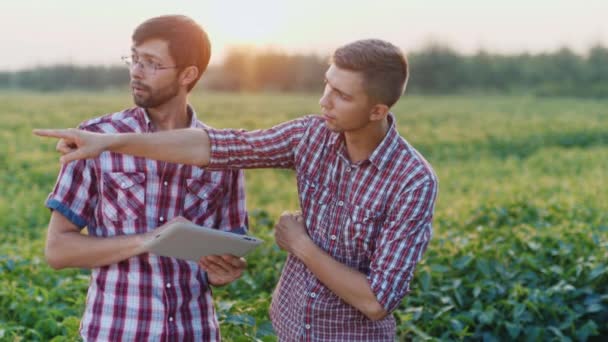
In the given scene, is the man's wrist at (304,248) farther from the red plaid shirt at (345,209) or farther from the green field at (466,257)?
the green field at (466,257)

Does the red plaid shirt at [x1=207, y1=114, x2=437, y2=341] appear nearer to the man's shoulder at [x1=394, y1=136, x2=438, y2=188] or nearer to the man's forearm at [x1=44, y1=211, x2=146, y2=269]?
the man's shoulder at [x1=394, y1=136, x2=438, y2=188]

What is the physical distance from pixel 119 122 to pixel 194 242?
54 centimetres

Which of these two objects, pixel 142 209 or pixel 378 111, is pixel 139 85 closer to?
pixel 142 209

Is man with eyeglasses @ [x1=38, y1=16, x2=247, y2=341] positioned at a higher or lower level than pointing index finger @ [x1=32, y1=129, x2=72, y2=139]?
lower

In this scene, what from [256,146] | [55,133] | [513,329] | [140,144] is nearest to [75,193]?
[140,144]

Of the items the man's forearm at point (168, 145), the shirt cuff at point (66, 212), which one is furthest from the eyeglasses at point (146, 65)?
the shirt cuff at point (66, 212)

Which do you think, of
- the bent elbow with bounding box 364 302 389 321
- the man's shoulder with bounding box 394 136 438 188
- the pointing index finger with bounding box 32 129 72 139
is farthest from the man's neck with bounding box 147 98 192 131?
the bent elbow with bounding box 364 302 389 321

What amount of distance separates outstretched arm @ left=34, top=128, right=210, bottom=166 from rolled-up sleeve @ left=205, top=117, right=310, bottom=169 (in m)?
0.04

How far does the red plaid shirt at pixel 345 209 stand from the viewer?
2.42 meters

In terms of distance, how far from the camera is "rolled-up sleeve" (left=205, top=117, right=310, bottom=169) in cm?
248

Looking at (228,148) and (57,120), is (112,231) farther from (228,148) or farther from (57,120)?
(57,120)

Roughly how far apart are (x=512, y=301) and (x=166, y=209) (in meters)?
2.77

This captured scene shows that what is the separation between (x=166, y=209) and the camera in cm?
259

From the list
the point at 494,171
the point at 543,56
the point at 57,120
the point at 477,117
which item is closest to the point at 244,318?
the point at 494,171
